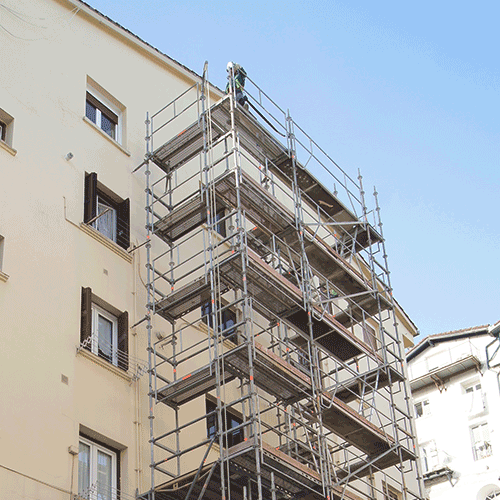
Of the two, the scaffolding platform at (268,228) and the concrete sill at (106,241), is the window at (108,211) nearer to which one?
the concrete sill at (106,241)

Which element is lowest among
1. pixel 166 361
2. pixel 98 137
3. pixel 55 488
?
pixel 55 488

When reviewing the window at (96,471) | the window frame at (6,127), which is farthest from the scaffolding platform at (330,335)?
the window frame at (6,127)

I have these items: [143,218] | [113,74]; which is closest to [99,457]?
[143,218]

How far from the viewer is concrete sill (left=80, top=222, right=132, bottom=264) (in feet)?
60.1

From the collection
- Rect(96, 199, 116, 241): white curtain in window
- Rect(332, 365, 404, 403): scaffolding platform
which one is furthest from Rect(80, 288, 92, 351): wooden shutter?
Rect(332, 365, 404, 403): scaffolding platform

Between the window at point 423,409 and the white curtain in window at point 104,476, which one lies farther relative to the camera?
the window at point 423,409

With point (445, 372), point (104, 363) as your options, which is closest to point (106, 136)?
point (104, 363)

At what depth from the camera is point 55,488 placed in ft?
47.9

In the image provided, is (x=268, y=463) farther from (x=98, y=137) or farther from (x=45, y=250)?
(x=98, y=137)

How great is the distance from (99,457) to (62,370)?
1.67 metres

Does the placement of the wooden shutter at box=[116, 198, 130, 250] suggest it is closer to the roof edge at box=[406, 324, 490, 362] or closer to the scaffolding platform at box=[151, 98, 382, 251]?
the scaffolding platform at box=[151, 98, 382, 251]

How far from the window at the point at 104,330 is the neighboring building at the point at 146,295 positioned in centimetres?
4

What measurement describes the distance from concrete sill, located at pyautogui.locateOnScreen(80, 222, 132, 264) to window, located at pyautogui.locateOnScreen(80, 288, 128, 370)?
1353 mm

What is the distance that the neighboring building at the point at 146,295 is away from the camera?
51.5 feet
